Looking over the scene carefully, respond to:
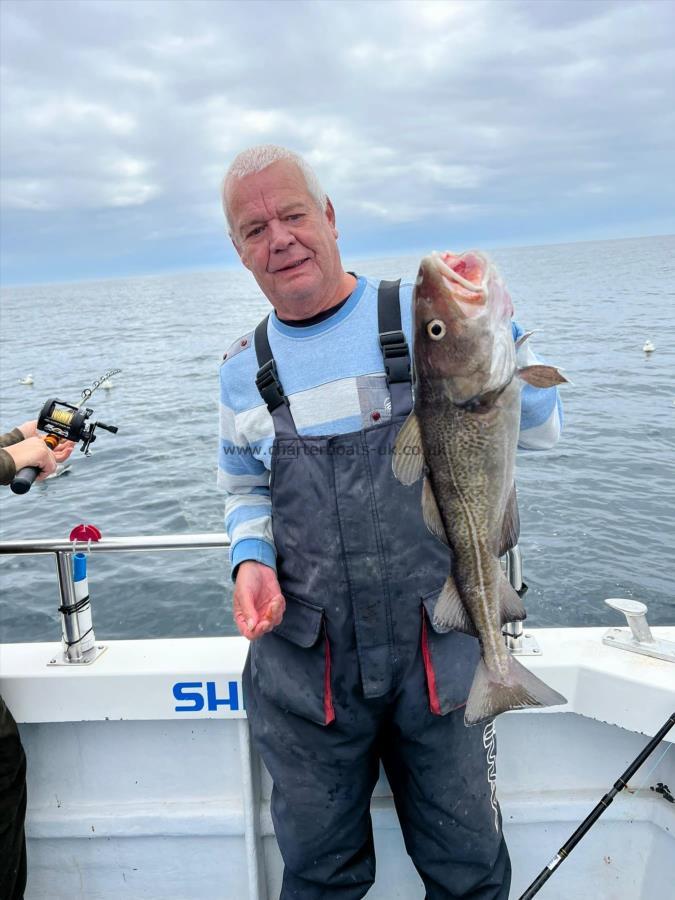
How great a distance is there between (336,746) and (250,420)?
122cm

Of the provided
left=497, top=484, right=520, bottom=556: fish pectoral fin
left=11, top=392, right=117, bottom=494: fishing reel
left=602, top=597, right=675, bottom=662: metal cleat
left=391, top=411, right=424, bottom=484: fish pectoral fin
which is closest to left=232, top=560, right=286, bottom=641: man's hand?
left=391, top=411, right=424, bottom=484: fish pectoral fin

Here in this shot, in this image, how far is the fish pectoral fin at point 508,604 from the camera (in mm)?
2131

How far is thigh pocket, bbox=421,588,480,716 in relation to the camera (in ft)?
7.42

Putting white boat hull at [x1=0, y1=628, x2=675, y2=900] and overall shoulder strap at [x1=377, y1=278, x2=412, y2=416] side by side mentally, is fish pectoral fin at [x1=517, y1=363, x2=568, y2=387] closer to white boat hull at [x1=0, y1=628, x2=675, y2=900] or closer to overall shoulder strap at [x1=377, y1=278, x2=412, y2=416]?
overall shoulder strap at [x1=377, y1=278, x2=412, y2=416]

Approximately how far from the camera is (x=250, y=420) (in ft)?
8.01

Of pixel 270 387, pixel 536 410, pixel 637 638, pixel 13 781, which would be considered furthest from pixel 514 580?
pixel 13 781

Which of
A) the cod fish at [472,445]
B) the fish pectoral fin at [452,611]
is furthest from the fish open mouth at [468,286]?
the fish pectoral fin at [452,611]

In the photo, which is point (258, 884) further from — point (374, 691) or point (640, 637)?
point (640, 637)

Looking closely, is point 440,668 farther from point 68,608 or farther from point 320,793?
point 68,608

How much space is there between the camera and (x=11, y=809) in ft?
9.34

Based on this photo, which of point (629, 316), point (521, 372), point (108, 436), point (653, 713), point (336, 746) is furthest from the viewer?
point (629, 316)

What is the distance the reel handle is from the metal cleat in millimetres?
2542

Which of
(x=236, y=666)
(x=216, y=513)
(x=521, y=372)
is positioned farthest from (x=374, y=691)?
(x=216, y=513)

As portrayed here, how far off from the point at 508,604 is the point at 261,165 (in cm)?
168
